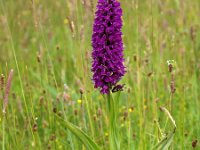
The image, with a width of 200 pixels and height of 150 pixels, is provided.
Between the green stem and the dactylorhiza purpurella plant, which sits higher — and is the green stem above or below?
below

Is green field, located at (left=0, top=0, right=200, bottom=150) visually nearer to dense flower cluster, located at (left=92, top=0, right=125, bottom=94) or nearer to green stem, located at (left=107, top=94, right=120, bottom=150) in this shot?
green stem, located at (left=107, top=94, right=120, bottom=150)

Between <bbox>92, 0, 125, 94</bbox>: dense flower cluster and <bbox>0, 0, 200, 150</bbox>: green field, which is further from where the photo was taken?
<bbox>0, 0, 200, 150</bbox>: green field

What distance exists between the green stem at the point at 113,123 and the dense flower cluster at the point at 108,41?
83 millimetres

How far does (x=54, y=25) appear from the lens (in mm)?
6449

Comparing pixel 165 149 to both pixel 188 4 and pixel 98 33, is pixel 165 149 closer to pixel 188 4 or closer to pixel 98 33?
pixel 98 33

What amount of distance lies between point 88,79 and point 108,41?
0.78 m

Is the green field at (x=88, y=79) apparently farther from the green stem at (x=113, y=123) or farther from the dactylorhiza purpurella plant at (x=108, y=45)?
the dactylorhiza purpurella plant at (x=108, y=45)

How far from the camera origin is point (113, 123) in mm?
2152

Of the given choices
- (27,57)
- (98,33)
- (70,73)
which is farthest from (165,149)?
(27,57)

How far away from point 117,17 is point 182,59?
2.23 metres

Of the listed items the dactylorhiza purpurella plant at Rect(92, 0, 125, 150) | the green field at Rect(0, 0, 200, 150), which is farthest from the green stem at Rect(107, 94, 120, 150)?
the green field at Rect(0, 0, 200, 150)

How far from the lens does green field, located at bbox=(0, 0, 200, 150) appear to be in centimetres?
254

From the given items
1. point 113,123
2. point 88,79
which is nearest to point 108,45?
point 113,123

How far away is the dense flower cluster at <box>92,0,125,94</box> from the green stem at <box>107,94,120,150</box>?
83 mm
